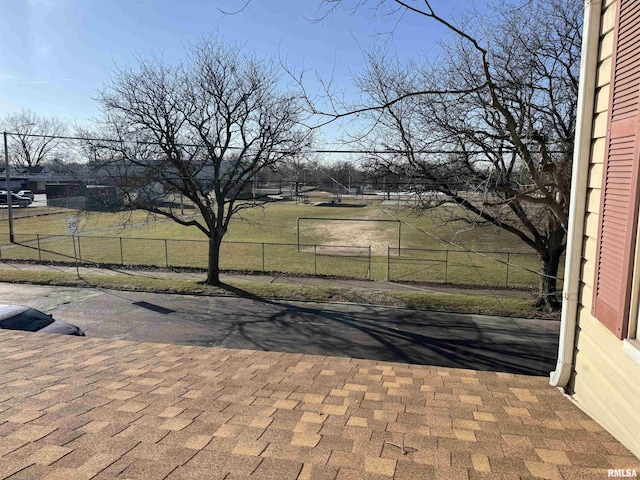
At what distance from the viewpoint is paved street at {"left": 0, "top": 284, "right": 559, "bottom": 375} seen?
10602mm

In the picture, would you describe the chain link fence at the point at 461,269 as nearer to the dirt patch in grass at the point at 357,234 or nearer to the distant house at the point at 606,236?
the dirt patch in grass at the point at 357,234

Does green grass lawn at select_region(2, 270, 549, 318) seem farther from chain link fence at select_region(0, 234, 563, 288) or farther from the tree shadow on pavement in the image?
chain link fence at select_region(0, 234, 563, 288)

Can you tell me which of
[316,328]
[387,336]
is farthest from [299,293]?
[387,336]

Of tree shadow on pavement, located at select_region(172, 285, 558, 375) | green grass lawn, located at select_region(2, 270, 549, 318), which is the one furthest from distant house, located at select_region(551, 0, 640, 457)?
Result: green grass lawn, located at select_region(2, 270, 549, 318)

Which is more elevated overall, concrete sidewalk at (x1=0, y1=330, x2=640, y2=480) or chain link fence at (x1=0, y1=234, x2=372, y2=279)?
concrete sidewalk at (x1=0, y1=330, x2=640, y2=480)

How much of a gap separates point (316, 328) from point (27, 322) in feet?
22.6

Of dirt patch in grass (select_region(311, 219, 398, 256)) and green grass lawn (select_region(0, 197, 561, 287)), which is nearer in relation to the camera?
green grass lawn (select_region(0, 197, 561, 287))

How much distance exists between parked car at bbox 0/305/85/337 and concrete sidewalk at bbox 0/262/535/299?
9423mm

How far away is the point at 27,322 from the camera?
8672 millimetres

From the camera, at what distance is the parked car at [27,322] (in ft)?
27.3

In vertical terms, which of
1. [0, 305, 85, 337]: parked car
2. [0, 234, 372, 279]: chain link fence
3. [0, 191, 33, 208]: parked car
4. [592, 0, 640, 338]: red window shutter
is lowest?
[0, 234, 372, 279]: chain link fence

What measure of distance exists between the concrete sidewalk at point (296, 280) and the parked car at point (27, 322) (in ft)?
30.9

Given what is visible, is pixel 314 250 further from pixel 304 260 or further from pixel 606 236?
A: pixel 606 236

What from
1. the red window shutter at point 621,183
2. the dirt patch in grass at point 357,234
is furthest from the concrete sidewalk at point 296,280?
the red window shutter at point 621,183
